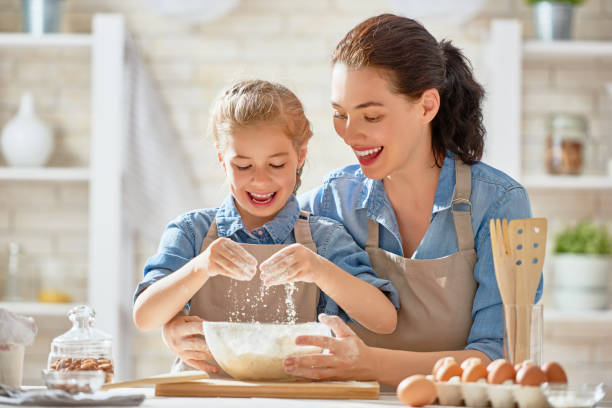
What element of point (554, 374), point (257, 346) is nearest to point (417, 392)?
point (554, 374)

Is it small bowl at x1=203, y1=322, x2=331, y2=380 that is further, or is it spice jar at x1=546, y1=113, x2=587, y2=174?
spice jar at x1=546, y1=113, x2=587, y2=174

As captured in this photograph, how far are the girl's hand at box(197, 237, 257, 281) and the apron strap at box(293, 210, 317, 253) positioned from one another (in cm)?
41

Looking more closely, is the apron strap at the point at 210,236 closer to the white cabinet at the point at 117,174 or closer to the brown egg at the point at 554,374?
the brown egg at the point at 554,374

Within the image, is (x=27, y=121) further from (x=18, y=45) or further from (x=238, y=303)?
(x=238, y=303)

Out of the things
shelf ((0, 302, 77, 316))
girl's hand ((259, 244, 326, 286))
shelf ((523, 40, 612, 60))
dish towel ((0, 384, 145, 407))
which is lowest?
shelf ((0, 302, 77, 316))

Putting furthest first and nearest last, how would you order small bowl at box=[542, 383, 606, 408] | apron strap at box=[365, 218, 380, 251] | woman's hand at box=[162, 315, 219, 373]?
apron strap at box=[365, 218, 380, 251] < woman's hand at box=[162, 315, 219, 373] < small bowl at box=[542, 383, 606, 408]

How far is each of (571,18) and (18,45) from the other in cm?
247

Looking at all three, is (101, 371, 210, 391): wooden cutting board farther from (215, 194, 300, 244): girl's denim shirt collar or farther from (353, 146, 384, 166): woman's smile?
(353, 146, 384, 166): woman's smile

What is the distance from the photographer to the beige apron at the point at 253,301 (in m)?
1.81

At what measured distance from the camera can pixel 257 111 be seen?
1.84m

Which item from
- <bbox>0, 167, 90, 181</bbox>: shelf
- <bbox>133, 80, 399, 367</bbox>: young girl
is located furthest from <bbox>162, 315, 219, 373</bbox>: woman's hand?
<bbox>0, 167, 90, 181</bbox>: shelf

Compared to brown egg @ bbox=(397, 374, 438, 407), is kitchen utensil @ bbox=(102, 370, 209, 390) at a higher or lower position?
lower

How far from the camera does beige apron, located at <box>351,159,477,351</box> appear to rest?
76.8 inches

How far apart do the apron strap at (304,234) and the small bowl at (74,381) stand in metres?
0.69
